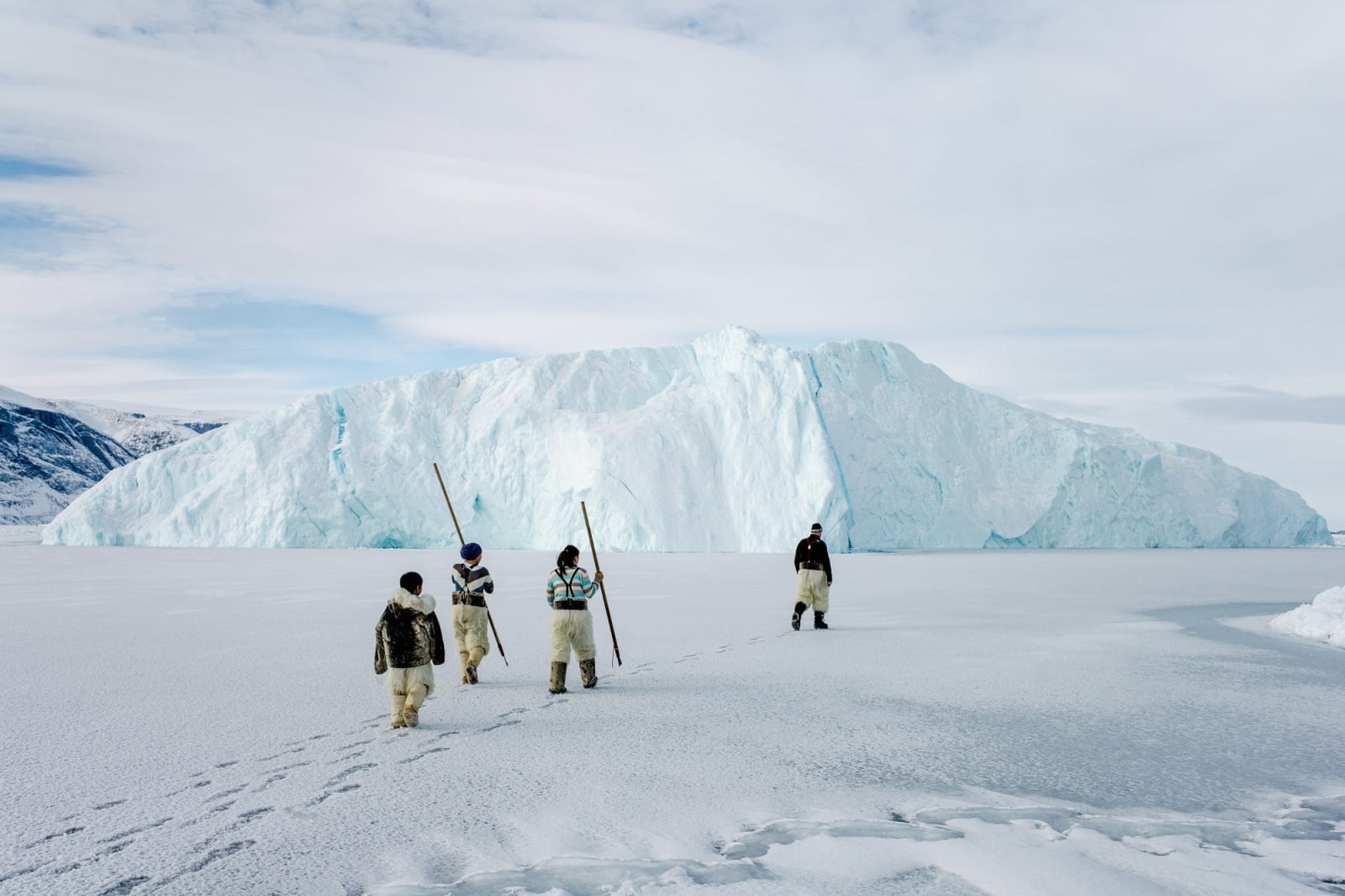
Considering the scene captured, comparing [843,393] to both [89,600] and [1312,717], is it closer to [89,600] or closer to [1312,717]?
[89,600]

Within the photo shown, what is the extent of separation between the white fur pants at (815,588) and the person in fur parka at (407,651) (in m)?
5.63

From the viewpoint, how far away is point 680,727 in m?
5.33

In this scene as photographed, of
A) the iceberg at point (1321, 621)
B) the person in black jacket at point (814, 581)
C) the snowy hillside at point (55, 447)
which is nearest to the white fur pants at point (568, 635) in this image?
the person in black jacket at point (814, 581)

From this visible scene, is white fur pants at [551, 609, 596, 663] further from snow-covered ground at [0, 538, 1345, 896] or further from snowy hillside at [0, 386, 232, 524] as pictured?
snowy hillside at [0, 386, 232, 524]

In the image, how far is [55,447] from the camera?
11038 centimetres

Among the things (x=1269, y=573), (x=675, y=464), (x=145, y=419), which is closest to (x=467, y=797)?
(x=1269, y=573)

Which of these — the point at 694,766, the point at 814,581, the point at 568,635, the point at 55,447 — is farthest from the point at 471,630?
the point at 55,447

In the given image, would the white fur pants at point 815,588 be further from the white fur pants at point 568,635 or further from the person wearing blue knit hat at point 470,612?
the person wearing blue knit hat at point 470,612

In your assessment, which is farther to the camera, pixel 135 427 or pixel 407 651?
pixel 135 427

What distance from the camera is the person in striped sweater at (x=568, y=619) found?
6.52 metres

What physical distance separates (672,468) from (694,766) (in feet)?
88.9

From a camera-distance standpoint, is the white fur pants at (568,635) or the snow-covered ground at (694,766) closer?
the snow-covered ground at (694,766)

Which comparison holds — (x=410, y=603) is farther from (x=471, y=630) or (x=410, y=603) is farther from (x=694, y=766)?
(x=694, y=766)

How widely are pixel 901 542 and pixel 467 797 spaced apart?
30881 millimetres
